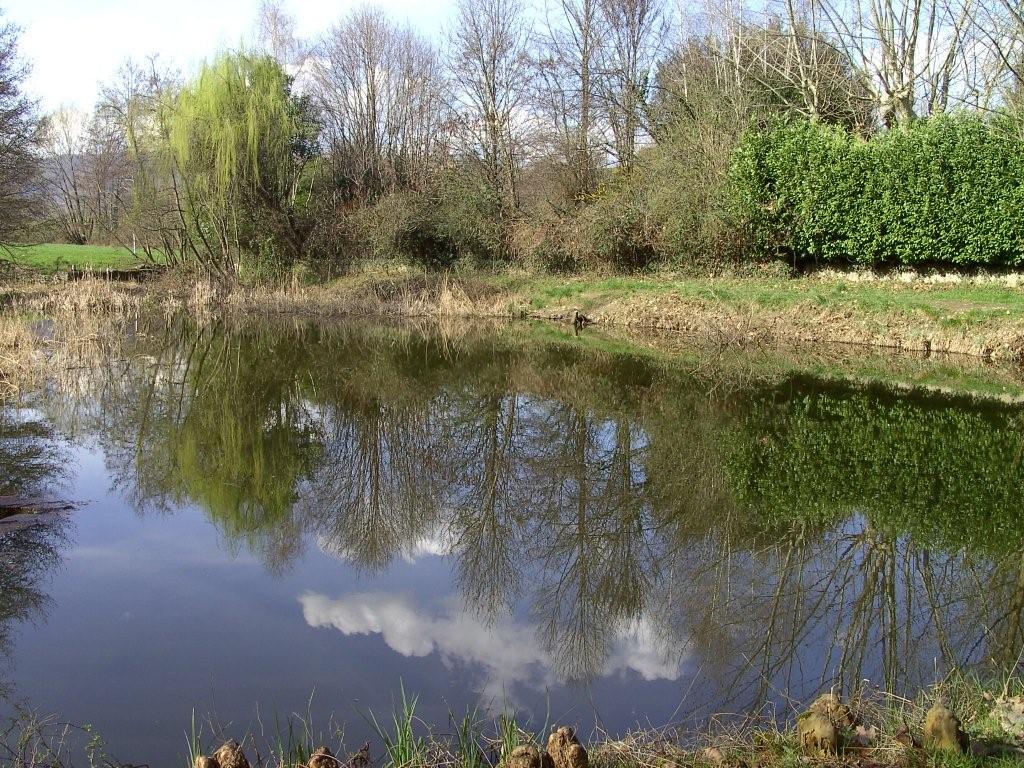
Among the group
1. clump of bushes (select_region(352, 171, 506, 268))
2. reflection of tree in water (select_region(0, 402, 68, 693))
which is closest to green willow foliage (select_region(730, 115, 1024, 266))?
clump of bushes (select_region(352, 171, 506, 268))

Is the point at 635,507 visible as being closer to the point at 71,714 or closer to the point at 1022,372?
the point at 71,714

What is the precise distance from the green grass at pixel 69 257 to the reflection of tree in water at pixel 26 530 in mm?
18245

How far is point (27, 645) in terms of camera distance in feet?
15.3

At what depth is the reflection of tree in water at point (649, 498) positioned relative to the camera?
4.84 m

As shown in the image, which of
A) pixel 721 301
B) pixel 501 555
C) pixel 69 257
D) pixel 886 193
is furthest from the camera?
pixel 69 257

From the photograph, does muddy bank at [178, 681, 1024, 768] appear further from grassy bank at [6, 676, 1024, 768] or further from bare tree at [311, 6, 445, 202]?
bare tree at [311, 6, 445, 202]

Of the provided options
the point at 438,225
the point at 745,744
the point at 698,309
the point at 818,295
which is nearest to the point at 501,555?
the point at 745,744

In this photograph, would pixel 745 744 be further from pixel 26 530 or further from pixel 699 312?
pixel 699 312

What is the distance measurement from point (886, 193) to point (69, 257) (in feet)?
95.9

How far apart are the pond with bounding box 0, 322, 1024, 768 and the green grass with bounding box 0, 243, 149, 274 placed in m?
17.3

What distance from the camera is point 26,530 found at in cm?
630

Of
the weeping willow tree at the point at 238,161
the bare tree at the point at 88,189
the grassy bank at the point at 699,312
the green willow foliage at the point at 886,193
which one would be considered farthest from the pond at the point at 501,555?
the bare tree at the point at 88,189

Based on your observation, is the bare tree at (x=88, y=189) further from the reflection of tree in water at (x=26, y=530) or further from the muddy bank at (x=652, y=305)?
the reflection of tree in water at (x=26, y=530)

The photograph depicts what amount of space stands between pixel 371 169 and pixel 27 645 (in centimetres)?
2571
